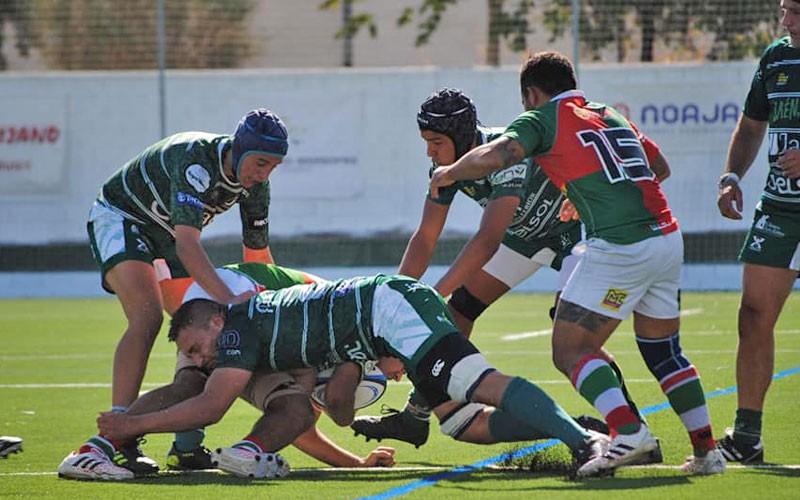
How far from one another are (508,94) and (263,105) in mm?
3278

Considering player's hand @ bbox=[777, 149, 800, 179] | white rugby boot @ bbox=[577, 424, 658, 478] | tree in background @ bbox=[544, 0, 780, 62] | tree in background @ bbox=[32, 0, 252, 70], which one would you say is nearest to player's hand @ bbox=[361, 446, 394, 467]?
white rugby boot @ bbox=[577, 424, 658, 478]

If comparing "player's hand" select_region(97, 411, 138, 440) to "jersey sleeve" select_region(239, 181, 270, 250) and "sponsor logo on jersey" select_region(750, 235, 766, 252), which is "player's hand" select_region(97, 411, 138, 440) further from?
"sponsor logo on jersey" select_region(750, 235, 766, 252)

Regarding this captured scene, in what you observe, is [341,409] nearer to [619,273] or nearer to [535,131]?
[619,273]

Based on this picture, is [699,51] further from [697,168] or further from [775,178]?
[775,178]

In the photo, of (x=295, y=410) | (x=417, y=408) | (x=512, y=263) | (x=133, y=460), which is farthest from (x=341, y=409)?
(x=512, y=263)

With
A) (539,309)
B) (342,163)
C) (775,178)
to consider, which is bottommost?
(539,309)

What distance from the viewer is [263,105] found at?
18.4 m

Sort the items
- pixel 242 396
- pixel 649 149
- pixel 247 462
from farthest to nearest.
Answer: pixel 649 149
pixel 242 396
pixel 247 462

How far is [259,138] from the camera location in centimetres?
650

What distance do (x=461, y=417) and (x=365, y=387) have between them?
1.82ft

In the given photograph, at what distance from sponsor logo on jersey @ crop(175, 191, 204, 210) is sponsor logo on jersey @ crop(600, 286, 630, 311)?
2.07m

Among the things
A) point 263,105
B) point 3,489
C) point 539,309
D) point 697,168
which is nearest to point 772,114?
point 3,489

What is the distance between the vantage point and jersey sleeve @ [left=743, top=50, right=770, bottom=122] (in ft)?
22.4

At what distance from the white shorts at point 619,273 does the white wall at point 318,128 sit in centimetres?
1198
